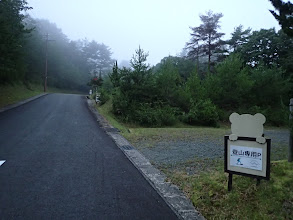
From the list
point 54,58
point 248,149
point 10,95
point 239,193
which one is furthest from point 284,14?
point 54,58

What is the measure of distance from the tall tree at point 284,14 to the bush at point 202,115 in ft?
31.3

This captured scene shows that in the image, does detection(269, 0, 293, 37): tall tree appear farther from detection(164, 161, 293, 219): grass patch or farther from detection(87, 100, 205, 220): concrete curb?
detection(87, 100, 205, 220): concrete curb

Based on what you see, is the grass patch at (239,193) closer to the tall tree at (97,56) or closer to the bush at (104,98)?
the bush at (104,98)

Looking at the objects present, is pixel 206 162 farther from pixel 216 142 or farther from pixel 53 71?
pixel 53 71

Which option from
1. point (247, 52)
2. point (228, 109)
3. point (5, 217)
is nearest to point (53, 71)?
point (247, 52)

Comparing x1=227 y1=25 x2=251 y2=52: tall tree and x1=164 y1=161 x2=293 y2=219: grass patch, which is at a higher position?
x1=227 y1=25 x2=251 y2=52: tall tree

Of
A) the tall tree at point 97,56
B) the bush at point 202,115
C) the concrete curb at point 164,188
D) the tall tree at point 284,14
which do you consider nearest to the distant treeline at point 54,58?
the tall tree at point 97,56

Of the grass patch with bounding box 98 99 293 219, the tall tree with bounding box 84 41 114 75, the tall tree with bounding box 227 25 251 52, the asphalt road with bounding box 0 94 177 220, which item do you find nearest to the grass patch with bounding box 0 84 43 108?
the asphalt road with bounding box 0 94 177 220

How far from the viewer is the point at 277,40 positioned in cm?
2466

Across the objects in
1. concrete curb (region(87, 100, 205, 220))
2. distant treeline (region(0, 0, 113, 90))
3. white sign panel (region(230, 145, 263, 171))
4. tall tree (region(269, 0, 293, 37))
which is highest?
distant treeline (region(0, 0, 113, 90))

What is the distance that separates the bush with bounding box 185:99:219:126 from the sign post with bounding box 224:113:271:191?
10085mm

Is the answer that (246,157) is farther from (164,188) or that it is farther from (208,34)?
(208,34)

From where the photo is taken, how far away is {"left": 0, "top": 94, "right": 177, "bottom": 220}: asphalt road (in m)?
2.92

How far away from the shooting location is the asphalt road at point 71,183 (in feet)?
9.59
